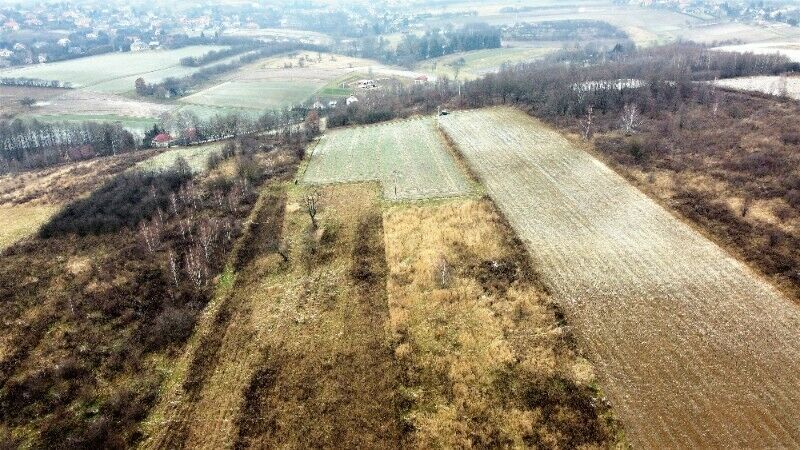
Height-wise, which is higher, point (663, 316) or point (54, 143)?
point (54, 143)

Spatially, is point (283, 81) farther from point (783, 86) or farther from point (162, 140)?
point (783, 86)

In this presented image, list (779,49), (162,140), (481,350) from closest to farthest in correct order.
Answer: (481,350), (162,140), (779,49)

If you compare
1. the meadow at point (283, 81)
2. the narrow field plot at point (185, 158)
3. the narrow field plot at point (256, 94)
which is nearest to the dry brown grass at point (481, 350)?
the narrow field plot at point (185, 158)

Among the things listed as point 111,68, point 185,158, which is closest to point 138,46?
point 111,68

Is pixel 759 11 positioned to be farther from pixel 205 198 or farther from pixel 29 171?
pixel 29 171

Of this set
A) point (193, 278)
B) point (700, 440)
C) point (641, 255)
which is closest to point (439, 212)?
point (641, 255)

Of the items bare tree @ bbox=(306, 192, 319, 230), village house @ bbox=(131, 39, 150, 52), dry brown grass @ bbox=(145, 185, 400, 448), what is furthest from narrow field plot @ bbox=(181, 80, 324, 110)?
dry brown grass @ bbox=(145, 185, 400, 448)

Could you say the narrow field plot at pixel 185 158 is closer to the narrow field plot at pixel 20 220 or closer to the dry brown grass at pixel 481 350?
the narrow field plot at pixel 20 220

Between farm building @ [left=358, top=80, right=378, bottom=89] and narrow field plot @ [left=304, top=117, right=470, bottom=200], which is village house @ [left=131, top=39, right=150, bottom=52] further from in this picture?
narrow field plot @ [left=304, top=117, right=470, bottom=200]
